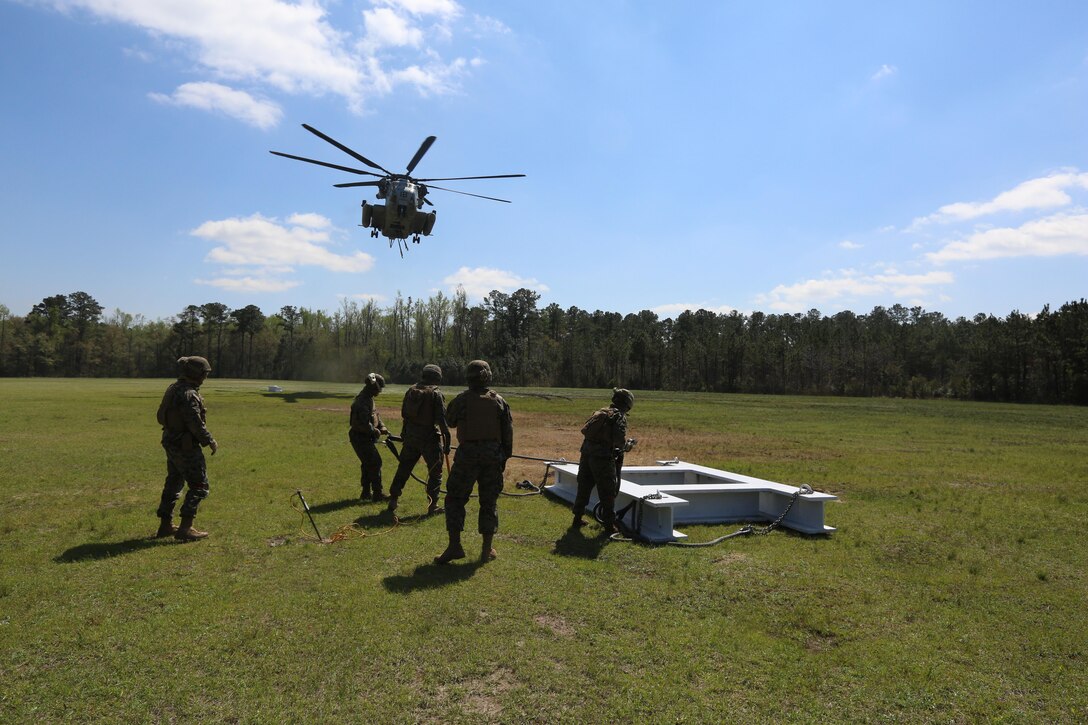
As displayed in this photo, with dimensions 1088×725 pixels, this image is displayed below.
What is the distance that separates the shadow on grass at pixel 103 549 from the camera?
279 inches

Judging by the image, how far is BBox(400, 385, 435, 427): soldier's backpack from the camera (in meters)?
9.65

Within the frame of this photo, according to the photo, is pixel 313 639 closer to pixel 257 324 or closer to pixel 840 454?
pixel 840 454

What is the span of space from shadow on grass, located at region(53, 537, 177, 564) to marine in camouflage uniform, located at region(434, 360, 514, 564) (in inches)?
141

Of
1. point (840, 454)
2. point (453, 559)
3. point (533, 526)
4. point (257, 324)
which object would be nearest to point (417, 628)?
point (453, 559)

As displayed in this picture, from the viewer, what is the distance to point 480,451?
24.0 feet

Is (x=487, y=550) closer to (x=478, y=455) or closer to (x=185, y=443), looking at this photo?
(x=478, y=455)

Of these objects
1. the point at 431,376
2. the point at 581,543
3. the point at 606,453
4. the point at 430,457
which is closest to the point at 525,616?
the point at 581,543

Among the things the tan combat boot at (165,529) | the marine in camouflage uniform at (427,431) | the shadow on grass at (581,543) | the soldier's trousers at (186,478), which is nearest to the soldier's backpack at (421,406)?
the marine in camouflage uniform at (427,431)

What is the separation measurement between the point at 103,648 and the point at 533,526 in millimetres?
5470

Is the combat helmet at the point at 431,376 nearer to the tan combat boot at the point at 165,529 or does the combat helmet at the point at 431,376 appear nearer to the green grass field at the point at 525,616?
the green grass field at the point at 525,616

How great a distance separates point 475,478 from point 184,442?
3642mm

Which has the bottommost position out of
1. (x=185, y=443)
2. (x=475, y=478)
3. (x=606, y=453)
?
(x=475, y=478)

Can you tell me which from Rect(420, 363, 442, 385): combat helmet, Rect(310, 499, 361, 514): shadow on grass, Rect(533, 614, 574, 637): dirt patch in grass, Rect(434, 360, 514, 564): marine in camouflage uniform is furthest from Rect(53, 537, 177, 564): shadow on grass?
Rect(533, 614, 574, 637): dirt patch in grass

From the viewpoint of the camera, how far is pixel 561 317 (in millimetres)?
126062
